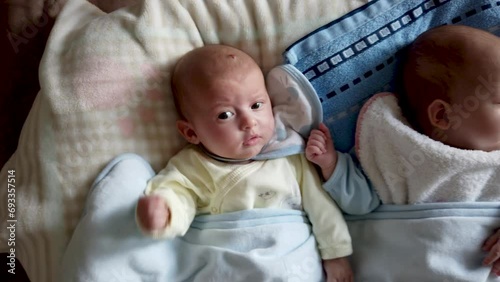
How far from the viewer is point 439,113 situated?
106 centimetres

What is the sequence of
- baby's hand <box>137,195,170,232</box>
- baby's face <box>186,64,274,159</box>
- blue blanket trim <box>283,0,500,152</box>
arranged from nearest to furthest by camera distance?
baby's hand <box>137,195,170,232</box>
baby's face <box>186,64,274,159</box>
blue blanket trim <box>283,0,500,152</box>

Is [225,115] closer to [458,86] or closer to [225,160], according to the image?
[225,160]

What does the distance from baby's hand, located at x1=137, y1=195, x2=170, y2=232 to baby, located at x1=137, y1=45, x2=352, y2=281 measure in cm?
5

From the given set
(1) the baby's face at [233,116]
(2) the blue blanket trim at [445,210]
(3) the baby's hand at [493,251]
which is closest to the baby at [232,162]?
(1) the baby's face at [233,116]

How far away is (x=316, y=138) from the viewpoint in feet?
3.63

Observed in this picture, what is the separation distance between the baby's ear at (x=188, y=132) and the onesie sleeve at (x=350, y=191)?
289mm

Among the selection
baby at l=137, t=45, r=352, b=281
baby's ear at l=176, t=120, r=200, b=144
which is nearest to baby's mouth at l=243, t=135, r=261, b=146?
baby at l=137, t=45, r=352, b=281

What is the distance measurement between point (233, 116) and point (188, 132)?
120 mm

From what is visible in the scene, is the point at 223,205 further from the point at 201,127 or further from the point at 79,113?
the point at 79,113

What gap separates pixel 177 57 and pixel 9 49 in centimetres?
45

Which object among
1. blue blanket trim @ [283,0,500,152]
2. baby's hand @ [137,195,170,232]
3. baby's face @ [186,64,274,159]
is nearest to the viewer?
baby's hand @ [137,195,170,232]

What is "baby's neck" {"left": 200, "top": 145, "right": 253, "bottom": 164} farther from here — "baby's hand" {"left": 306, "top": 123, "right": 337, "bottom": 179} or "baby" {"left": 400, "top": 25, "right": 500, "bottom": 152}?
"baby" {"left": 400, "top": 25, "right": 500, "bottom": 152}

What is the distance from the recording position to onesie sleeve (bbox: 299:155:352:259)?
105cm

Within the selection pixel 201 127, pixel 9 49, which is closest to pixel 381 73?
pixel 201 127
